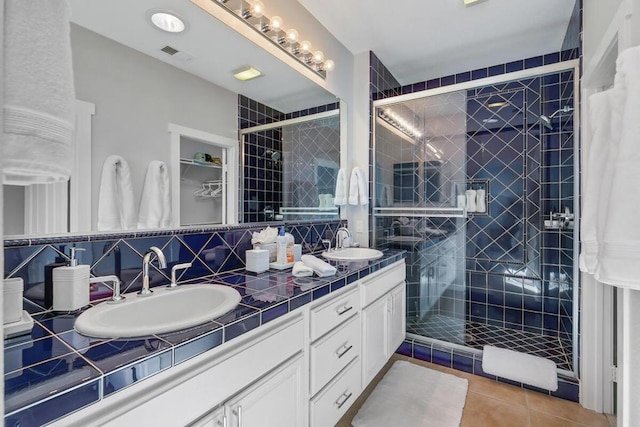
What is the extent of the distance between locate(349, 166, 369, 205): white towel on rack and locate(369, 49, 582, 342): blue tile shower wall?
261 mm

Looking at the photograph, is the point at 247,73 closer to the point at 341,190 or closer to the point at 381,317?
the point at 341,190

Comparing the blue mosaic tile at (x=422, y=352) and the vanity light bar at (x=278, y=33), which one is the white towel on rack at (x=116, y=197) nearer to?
the vanity light bar at (x=278, y=33)

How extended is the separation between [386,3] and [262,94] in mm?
1099

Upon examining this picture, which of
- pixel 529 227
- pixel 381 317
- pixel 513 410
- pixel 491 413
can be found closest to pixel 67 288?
pixel 381 317

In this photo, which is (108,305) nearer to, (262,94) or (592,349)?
(262,94)

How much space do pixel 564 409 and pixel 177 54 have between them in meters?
2.86

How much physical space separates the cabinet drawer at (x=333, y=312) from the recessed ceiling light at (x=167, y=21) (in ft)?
4.45

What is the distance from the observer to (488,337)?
2.61 m

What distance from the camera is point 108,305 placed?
0.97m

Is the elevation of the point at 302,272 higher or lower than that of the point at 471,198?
lower

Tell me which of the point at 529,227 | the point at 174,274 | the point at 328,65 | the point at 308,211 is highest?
the point at 328,65

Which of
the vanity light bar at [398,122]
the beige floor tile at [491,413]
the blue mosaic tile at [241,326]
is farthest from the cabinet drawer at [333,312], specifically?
the vanity light bar at [398,122]

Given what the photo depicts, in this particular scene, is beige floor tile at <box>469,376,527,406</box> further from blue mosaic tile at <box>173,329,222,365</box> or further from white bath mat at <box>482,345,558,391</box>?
blue mosaic tile at <box>173,329,222,365</box>

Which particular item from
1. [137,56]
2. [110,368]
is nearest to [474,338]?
[110,368]
